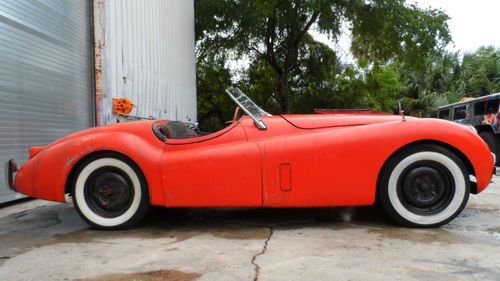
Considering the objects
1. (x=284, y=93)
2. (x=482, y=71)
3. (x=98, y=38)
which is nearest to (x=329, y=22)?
(x=284, y=93)

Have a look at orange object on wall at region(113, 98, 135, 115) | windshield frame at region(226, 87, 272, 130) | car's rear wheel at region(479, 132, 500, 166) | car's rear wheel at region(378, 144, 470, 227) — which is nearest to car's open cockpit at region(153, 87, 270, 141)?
windshield frame at region(226, 87, 272, 130)

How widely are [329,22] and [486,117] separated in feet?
18.0

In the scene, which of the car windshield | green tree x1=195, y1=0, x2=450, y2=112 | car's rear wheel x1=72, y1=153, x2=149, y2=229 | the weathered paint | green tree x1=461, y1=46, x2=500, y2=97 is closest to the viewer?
car's rear wheel x1=72, y1=153, x2=149, y2=229

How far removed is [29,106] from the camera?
15.4 feet

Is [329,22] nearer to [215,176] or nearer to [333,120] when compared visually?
[333,120]

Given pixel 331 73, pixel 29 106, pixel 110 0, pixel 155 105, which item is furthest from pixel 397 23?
pixel 29 106

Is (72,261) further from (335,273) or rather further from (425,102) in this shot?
(425,102)

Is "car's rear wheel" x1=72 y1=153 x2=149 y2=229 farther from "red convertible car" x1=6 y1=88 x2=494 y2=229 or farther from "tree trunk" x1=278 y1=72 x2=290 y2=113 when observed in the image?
"tree trunk" x1=278 y1=72 x2=290 y2=113

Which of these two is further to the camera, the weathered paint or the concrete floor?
the weathered paint

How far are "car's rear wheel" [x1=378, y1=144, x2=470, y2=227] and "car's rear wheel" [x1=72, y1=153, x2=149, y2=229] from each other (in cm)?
181

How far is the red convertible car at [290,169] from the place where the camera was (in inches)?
121

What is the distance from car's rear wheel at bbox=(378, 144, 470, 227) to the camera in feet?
10.1

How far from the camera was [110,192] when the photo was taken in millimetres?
3236

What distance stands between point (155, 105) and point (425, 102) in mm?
19164
